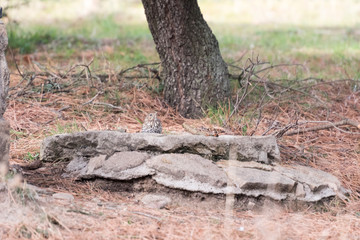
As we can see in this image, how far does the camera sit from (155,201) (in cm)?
290

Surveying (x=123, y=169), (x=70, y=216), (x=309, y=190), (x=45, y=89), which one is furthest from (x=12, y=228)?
(x=45, y=89)

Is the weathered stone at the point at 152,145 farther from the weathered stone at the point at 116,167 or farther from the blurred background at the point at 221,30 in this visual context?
the blurred background at the point at 221,30

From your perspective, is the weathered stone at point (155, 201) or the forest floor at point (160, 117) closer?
the forest floor at point (160, 117)

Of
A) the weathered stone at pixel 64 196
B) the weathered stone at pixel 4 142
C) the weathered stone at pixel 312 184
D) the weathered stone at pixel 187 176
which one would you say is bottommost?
the weathered stone at pixel 312 184

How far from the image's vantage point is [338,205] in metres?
3.18

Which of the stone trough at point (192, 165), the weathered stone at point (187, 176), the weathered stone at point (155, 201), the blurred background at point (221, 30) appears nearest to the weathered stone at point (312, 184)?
the stone trough at point (192, 165)

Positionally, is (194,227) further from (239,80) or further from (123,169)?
(239,80)

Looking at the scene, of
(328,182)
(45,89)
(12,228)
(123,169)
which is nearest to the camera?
(12,228)

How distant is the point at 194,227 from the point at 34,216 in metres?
0.78

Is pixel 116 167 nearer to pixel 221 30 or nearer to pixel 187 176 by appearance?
pixel 187 176

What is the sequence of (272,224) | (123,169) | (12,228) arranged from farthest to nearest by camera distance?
(123,169) < (272,224) < (12,228)

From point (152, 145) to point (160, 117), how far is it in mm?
1321

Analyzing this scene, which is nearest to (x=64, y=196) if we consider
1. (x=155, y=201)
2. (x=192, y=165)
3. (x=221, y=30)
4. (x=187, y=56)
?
(x=155, y=201)

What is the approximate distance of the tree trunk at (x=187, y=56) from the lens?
436 centimetres
